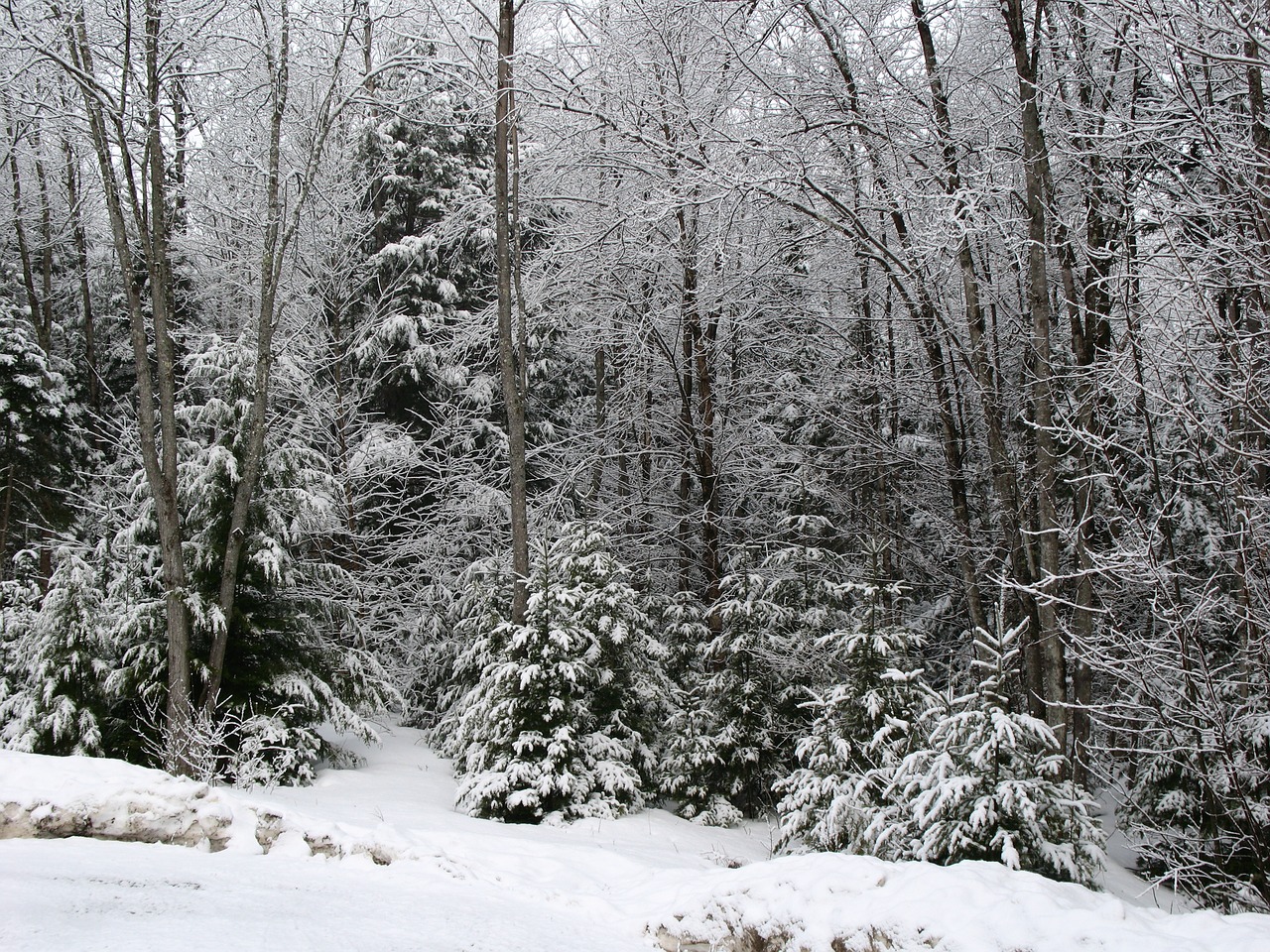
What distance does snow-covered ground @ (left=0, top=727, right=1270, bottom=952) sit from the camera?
10.5 feet

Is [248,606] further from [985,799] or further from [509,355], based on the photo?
[985,799]

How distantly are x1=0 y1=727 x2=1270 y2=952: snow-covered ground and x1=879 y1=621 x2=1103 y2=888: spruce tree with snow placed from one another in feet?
1.63

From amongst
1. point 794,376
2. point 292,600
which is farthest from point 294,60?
point 794,376

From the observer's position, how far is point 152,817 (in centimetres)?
460

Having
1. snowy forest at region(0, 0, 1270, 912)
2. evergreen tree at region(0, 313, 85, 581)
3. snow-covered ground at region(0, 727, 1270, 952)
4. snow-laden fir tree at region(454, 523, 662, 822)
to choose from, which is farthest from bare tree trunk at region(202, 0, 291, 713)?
evergreen tree at region(0, 313, 85, 581)

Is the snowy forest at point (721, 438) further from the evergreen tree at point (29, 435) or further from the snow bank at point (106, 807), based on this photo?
the snow bank at point (106, 807)

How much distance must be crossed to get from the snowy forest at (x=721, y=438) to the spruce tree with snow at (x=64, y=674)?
49mm

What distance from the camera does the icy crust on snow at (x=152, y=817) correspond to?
4.52 meters

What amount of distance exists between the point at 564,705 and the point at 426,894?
4.52m

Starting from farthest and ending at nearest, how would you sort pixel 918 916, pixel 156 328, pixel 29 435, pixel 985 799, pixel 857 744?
1. pixel 29 435
2. pixel 156 328
3. pixel 857 744
4. pixel 985 799
5. pixel 918 916

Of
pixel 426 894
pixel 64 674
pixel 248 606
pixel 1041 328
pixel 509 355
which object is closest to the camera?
pixel 426 894

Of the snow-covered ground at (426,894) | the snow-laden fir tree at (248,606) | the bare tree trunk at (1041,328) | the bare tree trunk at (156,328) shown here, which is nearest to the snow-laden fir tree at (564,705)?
the snow-laden fir tree at (248,606)

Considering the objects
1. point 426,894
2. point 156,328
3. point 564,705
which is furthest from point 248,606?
point 426,894

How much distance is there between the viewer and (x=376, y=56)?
1750cm
